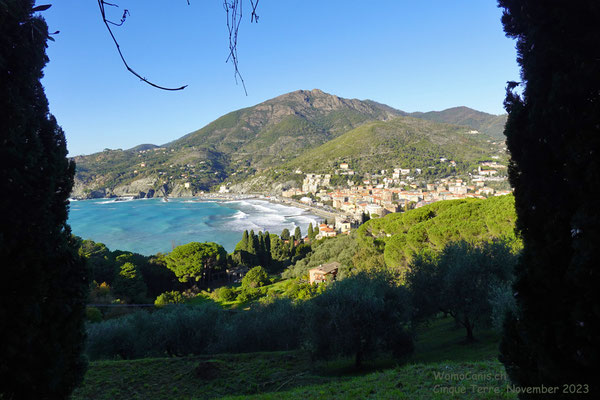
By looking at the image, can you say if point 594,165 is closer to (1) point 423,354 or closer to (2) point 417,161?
(1) point 423,354

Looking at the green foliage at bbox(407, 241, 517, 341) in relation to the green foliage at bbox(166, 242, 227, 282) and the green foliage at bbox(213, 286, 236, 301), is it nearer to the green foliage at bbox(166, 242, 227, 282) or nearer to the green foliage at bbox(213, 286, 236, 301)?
the green foliage at bbox(213, 286, 236, 301)

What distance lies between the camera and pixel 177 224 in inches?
2581

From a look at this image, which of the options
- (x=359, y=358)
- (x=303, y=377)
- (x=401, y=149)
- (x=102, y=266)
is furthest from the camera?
(x=401, y=149)

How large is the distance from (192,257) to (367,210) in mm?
45027

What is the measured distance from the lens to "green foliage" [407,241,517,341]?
34.3 feet

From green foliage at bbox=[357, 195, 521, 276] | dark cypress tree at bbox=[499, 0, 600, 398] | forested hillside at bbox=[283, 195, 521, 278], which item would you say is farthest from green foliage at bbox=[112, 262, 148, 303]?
dark cypress tree at bbox=[499, 0, 600, 398]

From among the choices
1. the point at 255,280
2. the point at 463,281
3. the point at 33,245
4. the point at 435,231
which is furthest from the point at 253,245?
the point at 33,245

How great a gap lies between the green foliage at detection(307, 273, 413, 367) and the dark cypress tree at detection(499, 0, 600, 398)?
21.6 feet

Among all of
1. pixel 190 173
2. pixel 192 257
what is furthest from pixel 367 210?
pixel 190 173

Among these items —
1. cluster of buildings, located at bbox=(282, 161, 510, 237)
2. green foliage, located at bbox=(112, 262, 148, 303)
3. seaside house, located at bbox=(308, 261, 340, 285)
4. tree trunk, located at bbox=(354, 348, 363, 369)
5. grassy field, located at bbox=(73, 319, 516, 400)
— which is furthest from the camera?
cluster of buildings, located at bbox=(282, 161, 510, 237)

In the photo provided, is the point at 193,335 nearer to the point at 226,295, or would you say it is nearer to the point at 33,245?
the point at 33,245

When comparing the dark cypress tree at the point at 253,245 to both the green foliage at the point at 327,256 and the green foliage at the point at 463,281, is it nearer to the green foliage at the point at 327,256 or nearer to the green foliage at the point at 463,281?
the green foliage at the point at 327,256

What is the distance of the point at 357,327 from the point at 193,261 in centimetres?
2481

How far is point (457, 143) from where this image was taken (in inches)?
4906
